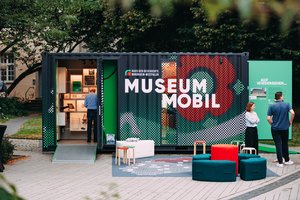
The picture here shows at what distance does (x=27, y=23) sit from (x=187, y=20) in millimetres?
15020

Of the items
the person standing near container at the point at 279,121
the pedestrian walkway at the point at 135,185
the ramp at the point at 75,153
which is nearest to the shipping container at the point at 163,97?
the ramp at the point at 75,153

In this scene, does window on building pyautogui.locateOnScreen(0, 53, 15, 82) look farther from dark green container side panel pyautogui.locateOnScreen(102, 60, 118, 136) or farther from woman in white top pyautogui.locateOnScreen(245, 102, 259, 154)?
woman in white top pyautogui.locateOnScreen(245, 102, 259, 154)

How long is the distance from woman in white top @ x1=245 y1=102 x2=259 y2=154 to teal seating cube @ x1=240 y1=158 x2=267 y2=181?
100 inches

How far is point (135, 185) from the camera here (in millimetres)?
12828

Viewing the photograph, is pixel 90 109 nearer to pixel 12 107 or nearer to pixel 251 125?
pixel 251 125

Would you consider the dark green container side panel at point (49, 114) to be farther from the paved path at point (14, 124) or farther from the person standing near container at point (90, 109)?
the paved path at point (14, 124)

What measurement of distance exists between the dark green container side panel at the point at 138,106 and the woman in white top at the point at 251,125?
3.11m

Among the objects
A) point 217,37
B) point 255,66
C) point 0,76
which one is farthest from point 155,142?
point 0,76

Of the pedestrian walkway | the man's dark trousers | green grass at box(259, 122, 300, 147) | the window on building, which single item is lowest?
the pedestrian walkway

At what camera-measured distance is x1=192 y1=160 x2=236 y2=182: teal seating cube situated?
13242 millimetres

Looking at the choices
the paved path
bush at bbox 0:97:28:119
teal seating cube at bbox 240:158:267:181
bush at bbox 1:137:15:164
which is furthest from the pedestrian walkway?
bush at bbox 0:97:28:119

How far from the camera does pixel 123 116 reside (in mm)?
18516

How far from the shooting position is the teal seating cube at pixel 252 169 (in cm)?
1353

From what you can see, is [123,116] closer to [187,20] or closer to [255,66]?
[255,66]
